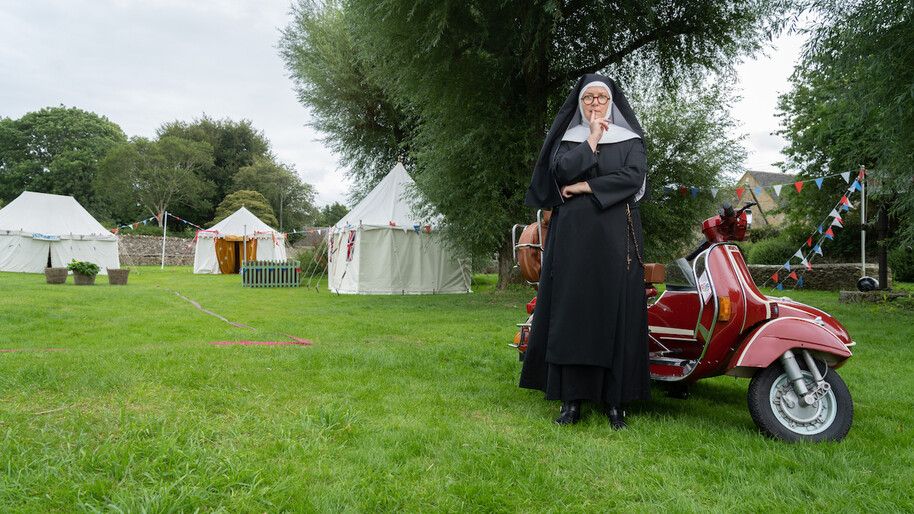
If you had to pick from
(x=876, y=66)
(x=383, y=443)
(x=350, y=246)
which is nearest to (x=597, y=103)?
(x=383, y=443)

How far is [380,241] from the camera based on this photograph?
591 inches

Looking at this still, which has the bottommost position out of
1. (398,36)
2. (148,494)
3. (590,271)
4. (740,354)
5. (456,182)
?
(148,494)

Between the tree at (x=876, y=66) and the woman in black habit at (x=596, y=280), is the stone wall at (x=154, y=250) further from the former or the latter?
the woman in black habit at (x=596, y=280)

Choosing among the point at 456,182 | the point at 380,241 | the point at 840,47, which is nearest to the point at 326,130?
the point at 380,241

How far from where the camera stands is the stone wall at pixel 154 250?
1406 inches

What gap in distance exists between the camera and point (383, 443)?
2.59 metres

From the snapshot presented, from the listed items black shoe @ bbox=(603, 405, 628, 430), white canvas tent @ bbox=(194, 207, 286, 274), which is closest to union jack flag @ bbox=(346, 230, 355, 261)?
black shoe @ bbox=(603, 405, 628, 430)

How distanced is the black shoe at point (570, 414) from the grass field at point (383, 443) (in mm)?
88

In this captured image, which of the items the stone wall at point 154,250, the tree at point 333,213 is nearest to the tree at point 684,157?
the stone wall at point 154,250

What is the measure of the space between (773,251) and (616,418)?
74.0ft

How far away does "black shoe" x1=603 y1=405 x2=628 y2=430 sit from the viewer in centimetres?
297

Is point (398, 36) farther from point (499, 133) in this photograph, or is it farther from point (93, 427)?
point (93, 427)

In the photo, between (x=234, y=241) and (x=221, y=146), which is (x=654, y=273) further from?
(x=221, y=146)

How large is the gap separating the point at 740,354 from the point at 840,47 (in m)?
6.74
